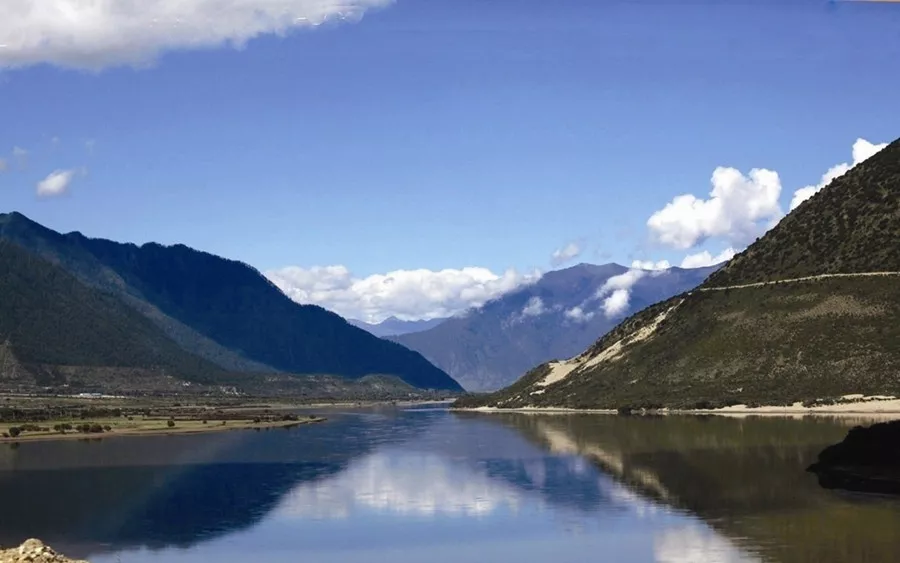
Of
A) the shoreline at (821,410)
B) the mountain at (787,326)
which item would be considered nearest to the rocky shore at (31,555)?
the shoreline at (821,410)

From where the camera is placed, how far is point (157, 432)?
131250 mm

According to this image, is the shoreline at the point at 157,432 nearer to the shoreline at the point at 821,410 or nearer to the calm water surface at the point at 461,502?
the calm water surface at the point at 461,502

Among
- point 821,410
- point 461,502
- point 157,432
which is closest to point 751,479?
point 461,502

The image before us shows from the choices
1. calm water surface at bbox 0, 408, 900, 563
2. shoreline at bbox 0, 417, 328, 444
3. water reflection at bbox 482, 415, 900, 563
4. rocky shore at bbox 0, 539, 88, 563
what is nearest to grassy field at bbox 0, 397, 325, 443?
shoreline at bbox 0, 417, 328, 444

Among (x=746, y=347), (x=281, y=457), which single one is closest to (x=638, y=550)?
(x=281, y=457)

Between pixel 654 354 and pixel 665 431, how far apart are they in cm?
6320

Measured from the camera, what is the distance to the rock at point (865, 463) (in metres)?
61.9

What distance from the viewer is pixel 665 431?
11006 cm

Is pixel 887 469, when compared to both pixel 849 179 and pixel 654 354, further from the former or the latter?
pixel 849 179

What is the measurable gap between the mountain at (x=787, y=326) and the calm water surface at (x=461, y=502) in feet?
104

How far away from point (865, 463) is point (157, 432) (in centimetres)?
8714

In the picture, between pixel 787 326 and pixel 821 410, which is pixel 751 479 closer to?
pixel 821 410

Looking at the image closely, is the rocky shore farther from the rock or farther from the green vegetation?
the green vegetation

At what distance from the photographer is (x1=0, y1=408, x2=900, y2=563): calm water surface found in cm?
4825
